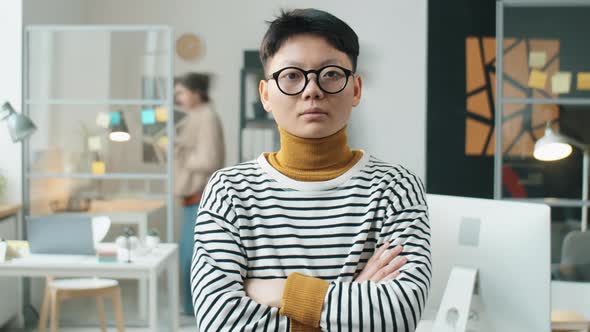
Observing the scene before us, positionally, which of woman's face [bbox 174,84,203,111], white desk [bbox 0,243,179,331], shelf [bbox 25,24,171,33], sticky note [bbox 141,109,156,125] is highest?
shelf [bbox 25,24,171,33]

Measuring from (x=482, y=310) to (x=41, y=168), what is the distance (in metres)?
3.56

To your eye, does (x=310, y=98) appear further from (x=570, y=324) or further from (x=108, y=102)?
(x=108, y=102)

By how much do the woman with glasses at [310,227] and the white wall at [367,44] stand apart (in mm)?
4151

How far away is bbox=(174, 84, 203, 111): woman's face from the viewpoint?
189 inches

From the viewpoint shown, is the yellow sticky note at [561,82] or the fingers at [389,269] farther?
the yellow sticky note at [561,82]

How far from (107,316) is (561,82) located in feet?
10.4

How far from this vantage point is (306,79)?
1.15 metres

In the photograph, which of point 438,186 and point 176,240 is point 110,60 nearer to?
point 176,240

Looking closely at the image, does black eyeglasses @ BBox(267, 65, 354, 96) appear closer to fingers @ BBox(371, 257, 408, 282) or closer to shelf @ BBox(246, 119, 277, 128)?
fingers @ BBox(371, 257, 408, 282)

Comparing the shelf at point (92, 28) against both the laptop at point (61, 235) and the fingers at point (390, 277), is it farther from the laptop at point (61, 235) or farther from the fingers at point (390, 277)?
the fingers at point (390, 277)

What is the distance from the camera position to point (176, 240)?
16.1 ft

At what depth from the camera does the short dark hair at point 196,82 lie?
4.99m

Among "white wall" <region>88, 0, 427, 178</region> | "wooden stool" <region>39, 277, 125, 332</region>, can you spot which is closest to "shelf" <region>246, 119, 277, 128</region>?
"white wall" <region>88, 0, 427, 178</region>

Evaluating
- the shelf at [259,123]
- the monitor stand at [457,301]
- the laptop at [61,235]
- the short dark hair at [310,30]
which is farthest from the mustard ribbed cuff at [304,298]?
the shelf at [259,123]
